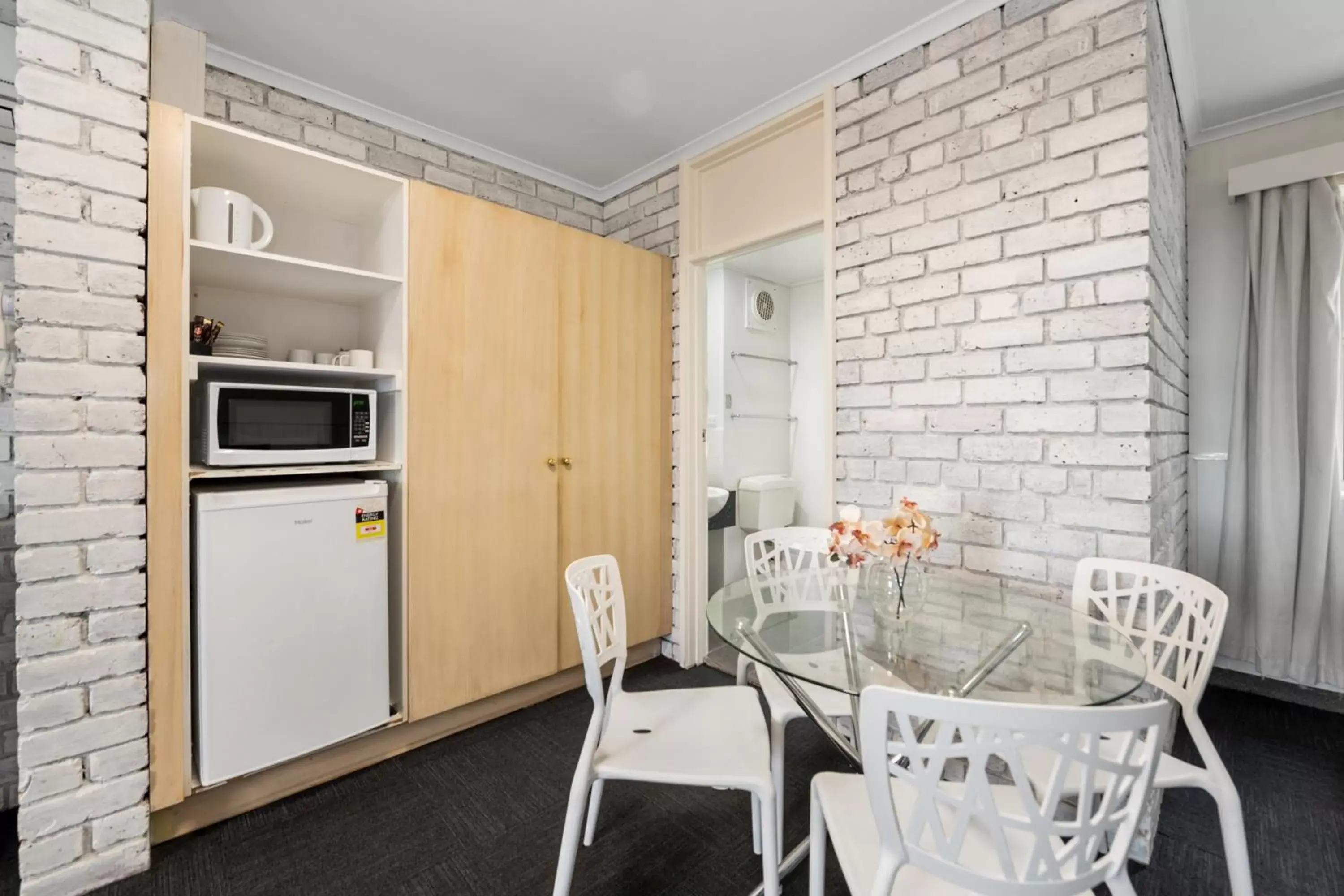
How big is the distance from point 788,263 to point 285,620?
10.7 feet

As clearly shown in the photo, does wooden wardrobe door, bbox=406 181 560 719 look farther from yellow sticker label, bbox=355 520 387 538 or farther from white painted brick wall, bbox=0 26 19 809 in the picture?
white painted brick wall, bbox=0 26 19 809

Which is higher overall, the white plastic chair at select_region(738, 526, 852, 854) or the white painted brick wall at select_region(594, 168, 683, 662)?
the white painted brick wall at select_region(594, 168, 683, 662)

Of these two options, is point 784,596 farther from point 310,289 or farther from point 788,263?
point 788,263

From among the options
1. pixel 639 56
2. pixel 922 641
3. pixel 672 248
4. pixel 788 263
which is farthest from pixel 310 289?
pixel 788 263

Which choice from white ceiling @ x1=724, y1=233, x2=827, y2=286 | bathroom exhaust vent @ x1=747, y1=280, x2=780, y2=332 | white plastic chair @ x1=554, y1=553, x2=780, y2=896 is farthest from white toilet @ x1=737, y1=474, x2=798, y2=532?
white plastic chair @ x1=554, y1=553, x2=780, y2=896

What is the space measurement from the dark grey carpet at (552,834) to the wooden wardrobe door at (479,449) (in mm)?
380

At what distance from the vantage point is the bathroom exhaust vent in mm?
3990

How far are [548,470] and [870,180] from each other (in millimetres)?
1783

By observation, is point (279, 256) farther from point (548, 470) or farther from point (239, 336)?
point (548, 470)

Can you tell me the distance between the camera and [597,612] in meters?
1.73

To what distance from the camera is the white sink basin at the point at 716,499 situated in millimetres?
3646

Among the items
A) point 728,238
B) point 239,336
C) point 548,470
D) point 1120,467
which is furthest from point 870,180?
point 239,336

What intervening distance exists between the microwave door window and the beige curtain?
12.6 ft

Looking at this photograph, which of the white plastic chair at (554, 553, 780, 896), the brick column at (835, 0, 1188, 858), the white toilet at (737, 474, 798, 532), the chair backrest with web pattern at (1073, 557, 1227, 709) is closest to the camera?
the white plastic chair at (554, 553, 780, 896)
